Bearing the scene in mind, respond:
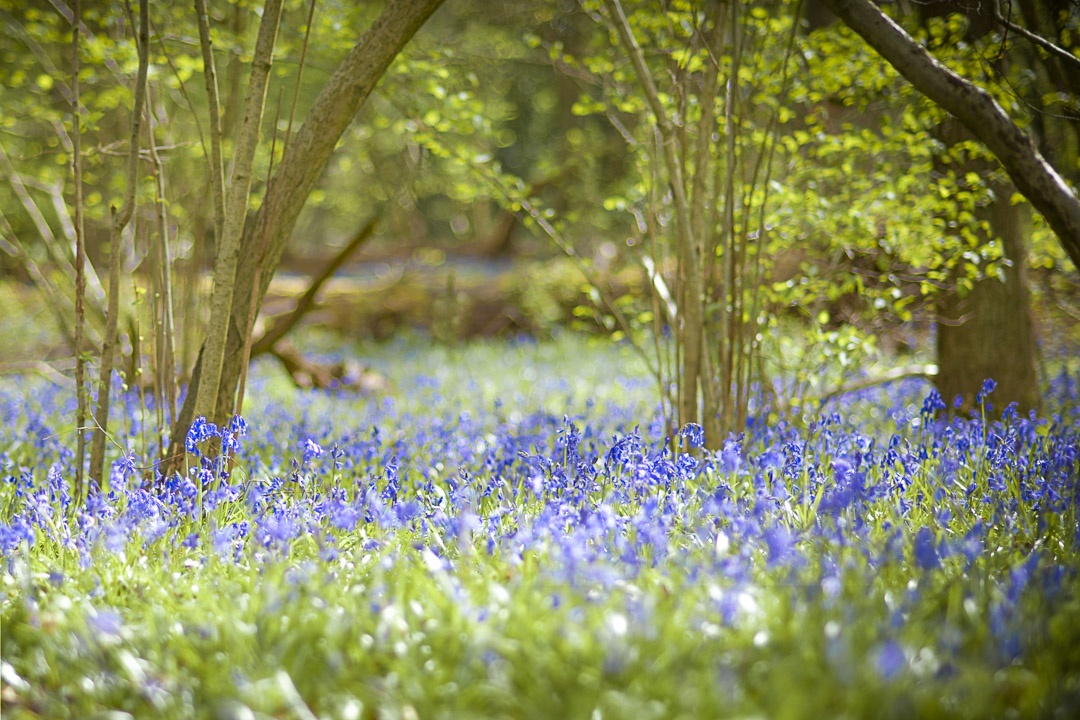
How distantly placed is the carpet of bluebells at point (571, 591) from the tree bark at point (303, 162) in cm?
39

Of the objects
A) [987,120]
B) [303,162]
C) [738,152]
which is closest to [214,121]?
[303,162]

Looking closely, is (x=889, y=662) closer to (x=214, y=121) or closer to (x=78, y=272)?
(x=214, y=121)

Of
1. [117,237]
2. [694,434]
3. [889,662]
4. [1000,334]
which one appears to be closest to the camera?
[889,662]

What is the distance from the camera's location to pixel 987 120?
2822mm

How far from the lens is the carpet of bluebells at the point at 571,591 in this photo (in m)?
1.65

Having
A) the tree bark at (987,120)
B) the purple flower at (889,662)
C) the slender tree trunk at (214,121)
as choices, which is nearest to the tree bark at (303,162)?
the slender tree trunk at (214,121)

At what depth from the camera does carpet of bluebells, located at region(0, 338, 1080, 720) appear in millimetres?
1651

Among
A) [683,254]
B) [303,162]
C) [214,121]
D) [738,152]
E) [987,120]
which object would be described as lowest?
[987,120]

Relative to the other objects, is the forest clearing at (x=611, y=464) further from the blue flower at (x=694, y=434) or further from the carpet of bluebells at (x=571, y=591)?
the blue flower at (x=694, y=434)

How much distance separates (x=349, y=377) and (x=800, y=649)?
634cm

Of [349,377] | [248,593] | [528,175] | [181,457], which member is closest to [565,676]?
[248,593]

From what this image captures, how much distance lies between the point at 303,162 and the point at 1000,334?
4585 millimetres

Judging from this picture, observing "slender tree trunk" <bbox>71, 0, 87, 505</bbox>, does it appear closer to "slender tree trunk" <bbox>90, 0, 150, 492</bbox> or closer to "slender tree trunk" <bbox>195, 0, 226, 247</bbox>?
"slender tree trunk" <bbox>90, 0, 150, 492</bbox>

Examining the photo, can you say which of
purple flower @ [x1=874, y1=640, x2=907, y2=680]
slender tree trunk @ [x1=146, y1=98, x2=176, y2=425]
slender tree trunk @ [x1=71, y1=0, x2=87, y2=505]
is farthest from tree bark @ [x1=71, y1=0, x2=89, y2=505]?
purple flower @ [x1=874, y1=640, x2=907, y2=680]
